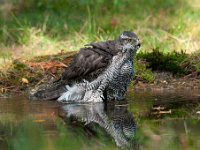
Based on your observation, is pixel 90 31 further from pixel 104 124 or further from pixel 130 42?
pixel 104 124

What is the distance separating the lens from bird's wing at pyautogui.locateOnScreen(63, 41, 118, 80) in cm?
1024

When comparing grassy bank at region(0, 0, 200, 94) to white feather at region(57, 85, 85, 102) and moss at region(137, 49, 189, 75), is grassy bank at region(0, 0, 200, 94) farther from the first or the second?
white feather at region(57, 85, 85, 102)

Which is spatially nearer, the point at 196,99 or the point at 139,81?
the point at 196,99

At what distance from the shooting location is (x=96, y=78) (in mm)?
10297

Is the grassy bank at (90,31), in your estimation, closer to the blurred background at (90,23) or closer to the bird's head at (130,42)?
the blurred background at (90,23)

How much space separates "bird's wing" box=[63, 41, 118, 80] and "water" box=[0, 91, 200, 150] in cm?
38

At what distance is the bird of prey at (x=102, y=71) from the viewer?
399 inches

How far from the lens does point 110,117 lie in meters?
9.45

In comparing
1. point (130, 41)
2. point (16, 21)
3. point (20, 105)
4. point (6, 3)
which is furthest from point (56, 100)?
point (6, 3)

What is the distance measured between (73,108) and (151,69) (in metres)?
2.16

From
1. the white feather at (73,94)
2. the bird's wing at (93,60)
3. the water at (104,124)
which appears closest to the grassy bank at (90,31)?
the water at (104,124)

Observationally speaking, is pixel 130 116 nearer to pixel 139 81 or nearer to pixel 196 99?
pixel 196 99

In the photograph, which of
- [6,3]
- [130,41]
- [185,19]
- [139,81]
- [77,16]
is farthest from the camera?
[6,3]

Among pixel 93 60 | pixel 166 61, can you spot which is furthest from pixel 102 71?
pixel 166 61
